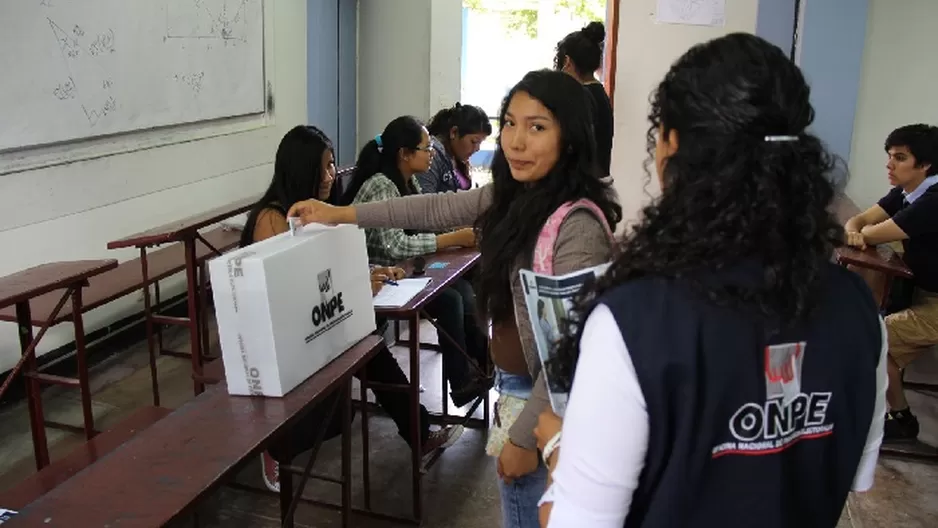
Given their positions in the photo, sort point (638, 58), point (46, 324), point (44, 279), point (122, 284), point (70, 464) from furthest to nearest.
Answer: point (638, 58) → point (122, 284) → point (46, 324) → point (44, 279) → point (70, 464)

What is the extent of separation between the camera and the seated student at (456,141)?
3510 mm

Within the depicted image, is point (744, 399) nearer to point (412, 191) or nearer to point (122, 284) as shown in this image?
point (412, 191)

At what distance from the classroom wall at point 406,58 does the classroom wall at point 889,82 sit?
260 centimetres

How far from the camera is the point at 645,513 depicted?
31.5 inches

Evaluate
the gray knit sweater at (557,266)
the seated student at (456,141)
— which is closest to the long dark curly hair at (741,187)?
the gray knit sweater at (557,266)

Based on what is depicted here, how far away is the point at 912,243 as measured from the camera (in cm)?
302

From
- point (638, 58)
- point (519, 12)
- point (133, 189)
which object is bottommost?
point (133, 189)

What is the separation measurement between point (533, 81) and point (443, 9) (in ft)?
14.1

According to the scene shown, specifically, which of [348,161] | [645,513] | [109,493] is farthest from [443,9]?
[645,513]

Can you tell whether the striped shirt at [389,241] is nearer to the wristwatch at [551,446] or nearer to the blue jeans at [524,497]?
the blue jeans at [524,497]

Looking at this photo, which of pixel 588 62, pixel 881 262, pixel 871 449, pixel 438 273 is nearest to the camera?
pixel 871 449

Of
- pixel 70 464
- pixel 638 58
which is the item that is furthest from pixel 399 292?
pixel 638 58

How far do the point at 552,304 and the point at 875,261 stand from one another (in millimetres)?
2272

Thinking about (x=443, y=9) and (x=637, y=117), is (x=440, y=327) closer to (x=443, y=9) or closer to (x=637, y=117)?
(x=637, y=117)
